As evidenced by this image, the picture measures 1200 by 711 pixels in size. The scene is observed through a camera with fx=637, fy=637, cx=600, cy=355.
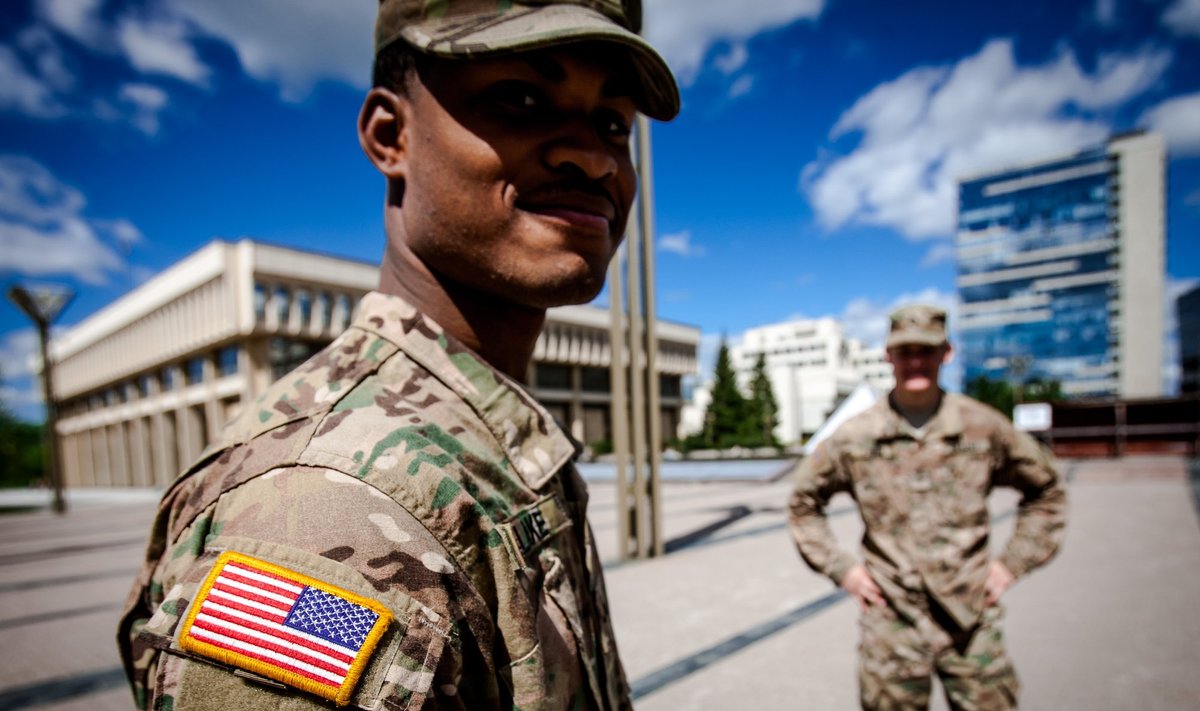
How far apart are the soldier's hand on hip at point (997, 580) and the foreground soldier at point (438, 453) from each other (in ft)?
6.75

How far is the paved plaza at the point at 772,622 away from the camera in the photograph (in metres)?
3.77

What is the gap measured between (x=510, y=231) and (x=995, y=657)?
262cm

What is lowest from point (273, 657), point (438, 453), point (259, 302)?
point (273, 657)

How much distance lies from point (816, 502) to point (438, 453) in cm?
263

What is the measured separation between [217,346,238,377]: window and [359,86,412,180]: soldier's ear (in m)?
35.4

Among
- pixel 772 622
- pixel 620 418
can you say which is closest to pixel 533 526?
pixel 772 622

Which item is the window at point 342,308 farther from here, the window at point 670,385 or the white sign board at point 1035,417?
the white sign board at point 1035,417

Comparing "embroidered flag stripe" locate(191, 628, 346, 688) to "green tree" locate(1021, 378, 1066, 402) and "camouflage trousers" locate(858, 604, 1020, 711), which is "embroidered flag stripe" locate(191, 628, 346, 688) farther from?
"green tree" locate(1021, 378, 1066, 402)

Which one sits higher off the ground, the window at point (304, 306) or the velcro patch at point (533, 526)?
the window at point (304, 306)

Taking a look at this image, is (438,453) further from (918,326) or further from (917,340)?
(918,326)

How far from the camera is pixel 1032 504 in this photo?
281 cm

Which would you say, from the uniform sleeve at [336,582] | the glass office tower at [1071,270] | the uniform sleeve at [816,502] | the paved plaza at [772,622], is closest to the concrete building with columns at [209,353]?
the paved plaza at [772,622]

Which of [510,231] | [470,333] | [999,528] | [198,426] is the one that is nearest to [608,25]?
[510,231]

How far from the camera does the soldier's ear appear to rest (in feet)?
3.47
